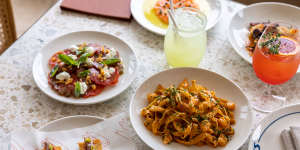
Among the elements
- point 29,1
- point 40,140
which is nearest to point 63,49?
point 40,140

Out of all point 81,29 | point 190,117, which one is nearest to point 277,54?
point 190,117

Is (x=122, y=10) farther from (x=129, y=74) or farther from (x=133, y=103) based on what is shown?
(x=133, y=103)

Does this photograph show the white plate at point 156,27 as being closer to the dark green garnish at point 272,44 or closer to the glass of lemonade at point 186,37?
the glass of lemonade at point 186,37

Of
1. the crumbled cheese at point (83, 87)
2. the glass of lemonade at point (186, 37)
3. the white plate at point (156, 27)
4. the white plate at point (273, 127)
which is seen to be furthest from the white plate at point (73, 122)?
the white plate at point (156, 27)

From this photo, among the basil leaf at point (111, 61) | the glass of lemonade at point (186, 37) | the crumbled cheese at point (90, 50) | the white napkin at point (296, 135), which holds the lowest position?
the basil leaf at point (111, 61)

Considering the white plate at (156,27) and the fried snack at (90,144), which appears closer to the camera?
the fried snack at (90,144)
